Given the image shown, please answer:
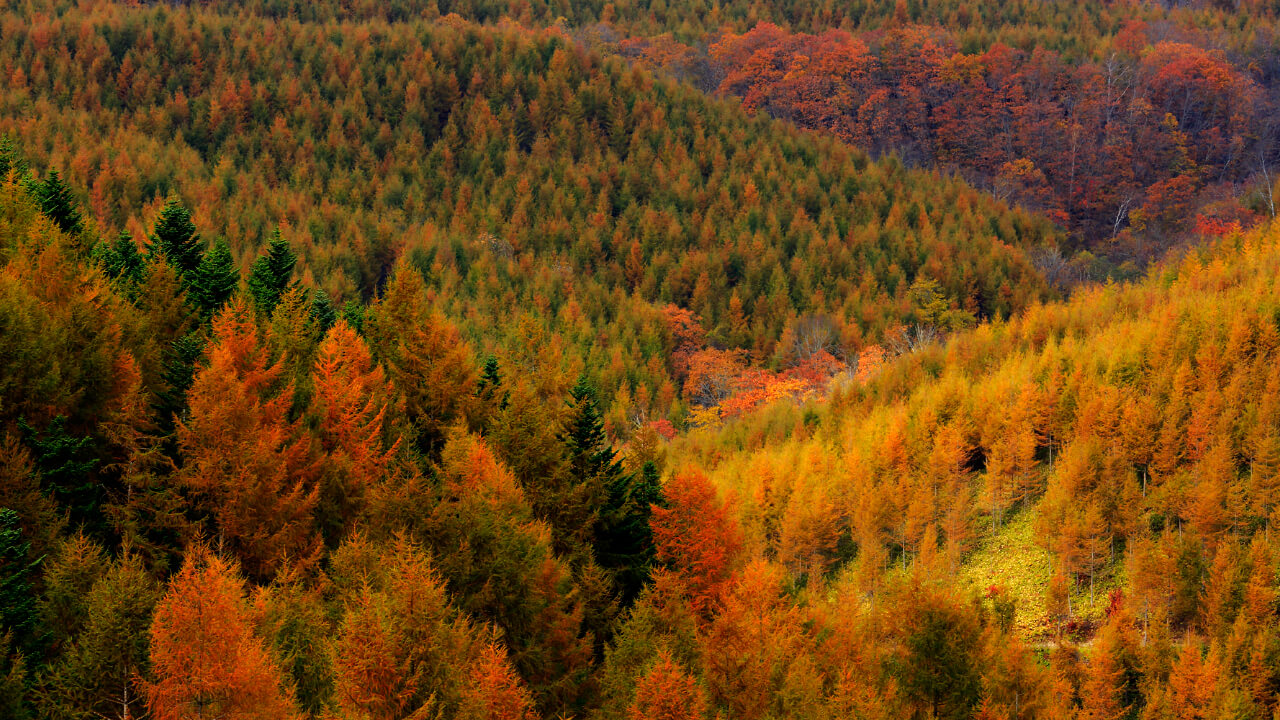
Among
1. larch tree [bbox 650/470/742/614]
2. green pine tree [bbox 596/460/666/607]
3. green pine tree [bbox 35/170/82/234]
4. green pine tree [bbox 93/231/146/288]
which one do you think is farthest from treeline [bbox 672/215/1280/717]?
green pine tree [bbox 35/170/82/234]

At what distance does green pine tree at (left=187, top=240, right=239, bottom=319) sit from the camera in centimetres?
4481

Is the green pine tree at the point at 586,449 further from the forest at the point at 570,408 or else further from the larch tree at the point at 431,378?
the larch tree at the point at 431,378

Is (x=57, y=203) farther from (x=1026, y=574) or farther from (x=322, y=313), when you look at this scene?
(x=1026, y=574)

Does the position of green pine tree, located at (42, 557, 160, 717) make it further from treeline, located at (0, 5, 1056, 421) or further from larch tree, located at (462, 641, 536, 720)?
A: treeline, located at (0, 5, 1056, 421)

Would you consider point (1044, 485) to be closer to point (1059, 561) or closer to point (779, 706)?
point (1059, 561)

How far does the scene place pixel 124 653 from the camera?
2611cm

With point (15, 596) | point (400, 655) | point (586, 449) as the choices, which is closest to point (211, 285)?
point (586, 449)

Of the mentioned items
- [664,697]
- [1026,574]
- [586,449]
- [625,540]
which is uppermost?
[586,449]

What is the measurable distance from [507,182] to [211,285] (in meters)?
83.5

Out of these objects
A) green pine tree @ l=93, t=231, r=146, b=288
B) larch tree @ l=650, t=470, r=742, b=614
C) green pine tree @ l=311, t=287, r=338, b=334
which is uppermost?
green pine tree @ l=93, t=231, r=146, b=288

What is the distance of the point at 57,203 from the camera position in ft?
154

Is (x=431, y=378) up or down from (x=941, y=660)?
up

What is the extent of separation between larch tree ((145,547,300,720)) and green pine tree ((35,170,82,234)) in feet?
85.3

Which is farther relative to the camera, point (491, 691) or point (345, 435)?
point (345, 435)
